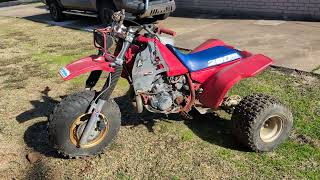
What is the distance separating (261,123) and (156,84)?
1.12 meters

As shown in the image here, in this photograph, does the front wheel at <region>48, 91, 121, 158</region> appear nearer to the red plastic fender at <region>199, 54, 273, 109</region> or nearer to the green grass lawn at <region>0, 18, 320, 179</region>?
the green grass lawn at <region>0, 18, 320, 179</region>

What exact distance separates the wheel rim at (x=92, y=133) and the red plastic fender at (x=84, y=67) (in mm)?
413

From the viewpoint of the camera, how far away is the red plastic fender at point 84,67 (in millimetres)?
3932

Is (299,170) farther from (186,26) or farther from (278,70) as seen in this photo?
(186,26)

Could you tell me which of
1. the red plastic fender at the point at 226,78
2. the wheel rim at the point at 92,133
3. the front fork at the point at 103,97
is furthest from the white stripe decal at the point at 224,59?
the wheel rim at the point at 92,133

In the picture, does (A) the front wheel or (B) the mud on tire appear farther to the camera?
(B) the mud on tire

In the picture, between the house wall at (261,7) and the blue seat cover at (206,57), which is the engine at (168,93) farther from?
the house wall at (261,7)

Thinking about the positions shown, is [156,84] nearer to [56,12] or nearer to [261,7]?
[261,7]

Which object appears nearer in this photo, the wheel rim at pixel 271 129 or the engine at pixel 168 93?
the wheel rim at pixel 271 129

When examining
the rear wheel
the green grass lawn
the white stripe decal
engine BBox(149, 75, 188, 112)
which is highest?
the rear wheel

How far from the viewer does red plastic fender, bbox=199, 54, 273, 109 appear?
14.0 feet

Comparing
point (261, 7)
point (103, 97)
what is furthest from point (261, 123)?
point (261, 7)

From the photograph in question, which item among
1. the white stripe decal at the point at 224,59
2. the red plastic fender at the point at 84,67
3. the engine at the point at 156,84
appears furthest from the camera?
the white stripe decal at the point at 224,59

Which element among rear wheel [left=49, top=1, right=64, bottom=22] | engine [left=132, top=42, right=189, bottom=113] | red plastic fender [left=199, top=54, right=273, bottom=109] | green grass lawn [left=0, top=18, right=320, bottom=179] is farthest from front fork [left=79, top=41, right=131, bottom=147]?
rear wheel [left=49, top=1, right=64, bottom=22]
